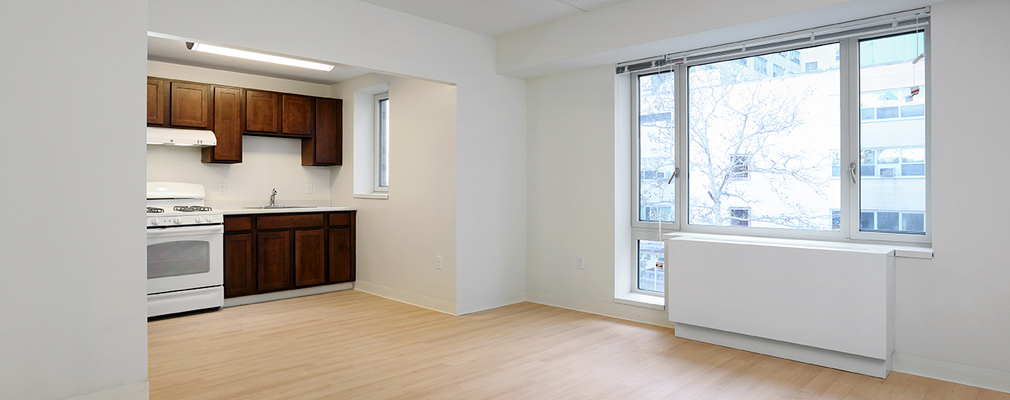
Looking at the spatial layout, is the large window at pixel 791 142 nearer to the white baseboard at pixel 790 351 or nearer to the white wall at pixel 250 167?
the white baseboard at pixel 790 351

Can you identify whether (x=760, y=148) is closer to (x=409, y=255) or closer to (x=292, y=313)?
(x=409, y=255)

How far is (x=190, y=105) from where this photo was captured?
16.1 feet

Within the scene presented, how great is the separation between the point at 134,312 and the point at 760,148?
12.6 ft

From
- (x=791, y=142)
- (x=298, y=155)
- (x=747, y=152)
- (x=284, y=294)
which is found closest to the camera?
(x=791, y=142)

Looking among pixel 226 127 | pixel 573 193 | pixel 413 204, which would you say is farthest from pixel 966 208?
pixel 226 127

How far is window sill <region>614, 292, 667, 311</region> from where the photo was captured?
4145mm

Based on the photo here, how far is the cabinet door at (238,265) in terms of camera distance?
190 inches

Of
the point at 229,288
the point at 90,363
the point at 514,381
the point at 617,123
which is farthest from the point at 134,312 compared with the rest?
the point at 617,123

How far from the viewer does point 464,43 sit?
460cm

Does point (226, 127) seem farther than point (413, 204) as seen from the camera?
Yes

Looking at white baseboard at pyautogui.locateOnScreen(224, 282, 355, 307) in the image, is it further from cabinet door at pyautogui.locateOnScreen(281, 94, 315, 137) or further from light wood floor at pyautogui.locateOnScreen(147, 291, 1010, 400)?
cabinet door at pyautogui.locateOnScreen(281, 94, 315, 137)

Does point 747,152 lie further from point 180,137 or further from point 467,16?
point 180,137

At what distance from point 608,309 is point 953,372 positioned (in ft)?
7.17

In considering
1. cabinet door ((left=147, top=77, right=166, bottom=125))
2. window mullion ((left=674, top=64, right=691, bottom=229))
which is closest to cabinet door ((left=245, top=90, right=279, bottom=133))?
cabinet door ((left=147, top=77, right=166, bottom=125))
